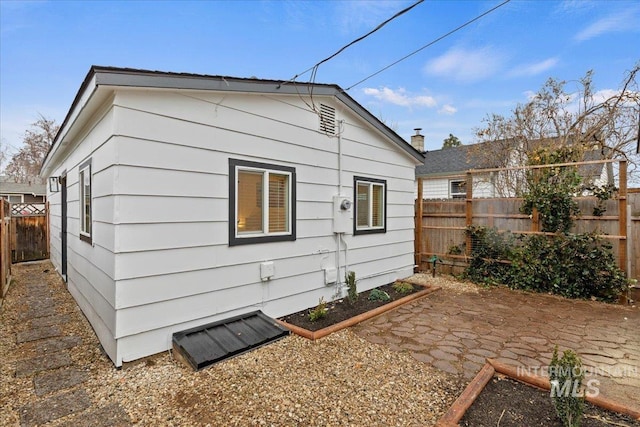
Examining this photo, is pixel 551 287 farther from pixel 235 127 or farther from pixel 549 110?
pixel 549 110

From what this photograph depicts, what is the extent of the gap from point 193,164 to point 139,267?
1186 millimetres

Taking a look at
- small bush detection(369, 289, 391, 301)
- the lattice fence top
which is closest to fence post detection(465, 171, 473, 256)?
small bush detection(369, 289, 391, 301)

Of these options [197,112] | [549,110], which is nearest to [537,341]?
[197,112]

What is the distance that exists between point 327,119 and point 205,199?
8.19ft

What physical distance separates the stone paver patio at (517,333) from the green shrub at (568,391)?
32.6 inches

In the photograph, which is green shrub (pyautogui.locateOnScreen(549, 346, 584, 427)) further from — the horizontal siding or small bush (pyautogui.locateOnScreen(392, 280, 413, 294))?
small bush (pyautogui.locateOnScreen(392, 280, 413, 294))

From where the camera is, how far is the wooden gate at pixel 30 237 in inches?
347

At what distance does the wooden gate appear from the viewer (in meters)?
8.80

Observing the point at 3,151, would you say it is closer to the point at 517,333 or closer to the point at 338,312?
the point at 338,312

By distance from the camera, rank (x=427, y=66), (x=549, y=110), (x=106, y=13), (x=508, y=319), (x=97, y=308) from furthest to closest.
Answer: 1. (x=549, y=110)
2. (x=427, y=66)
3. (x=106, y=13)
4. (x=508, y=319)
5. (x=97, y=308)

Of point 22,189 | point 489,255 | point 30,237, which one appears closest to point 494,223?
point 489,255

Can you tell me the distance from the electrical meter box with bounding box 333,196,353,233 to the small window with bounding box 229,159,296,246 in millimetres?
870

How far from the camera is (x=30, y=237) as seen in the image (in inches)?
355

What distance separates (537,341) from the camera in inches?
145
